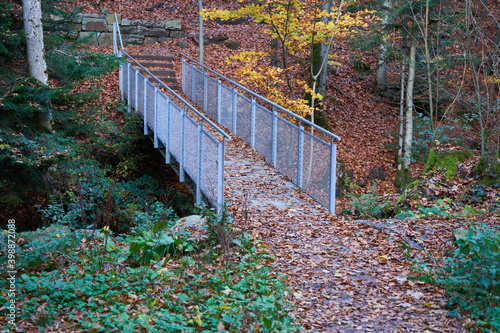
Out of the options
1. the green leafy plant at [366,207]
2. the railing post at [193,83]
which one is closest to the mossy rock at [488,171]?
the green leafy plant at [366,207]

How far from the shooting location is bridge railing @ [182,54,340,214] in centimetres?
814

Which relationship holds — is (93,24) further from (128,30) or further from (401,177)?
(401,177)

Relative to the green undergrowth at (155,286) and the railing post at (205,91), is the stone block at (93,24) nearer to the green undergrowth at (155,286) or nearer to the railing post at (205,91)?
the railing post at (205,91)

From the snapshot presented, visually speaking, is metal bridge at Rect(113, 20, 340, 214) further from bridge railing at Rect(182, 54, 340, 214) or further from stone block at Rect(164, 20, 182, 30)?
stone block at Rect(164, 20, 182, 30)

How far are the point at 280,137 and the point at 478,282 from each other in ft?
19.2

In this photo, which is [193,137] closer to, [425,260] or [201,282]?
[201,282]

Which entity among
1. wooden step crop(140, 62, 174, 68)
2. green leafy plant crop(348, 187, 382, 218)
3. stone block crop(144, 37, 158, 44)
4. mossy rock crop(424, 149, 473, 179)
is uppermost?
stone block crop(144, 37, 158, 44)

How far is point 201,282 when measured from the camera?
15.4ft

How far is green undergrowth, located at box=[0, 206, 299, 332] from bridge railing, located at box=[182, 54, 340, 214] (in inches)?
108

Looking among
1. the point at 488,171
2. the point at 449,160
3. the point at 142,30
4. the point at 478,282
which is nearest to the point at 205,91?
the point at 449,160

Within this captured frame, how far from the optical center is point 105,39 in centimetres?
1895

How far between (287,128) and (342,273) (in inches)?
177

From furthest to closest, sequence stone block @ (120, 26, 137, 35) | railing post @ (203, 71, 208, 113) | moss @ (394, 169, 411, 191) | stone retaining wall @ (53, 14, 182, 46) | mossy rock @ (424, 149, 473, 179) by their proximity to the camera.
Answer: stone block @ (120, 26, 137, 35)
stone retaining wall @ (53, 14, 182, 46)
moss @ (394, 169, 411, 191)
railing post @ (203, 71, 208, 113)
mossy rock @ (424, 149, 473, 179)

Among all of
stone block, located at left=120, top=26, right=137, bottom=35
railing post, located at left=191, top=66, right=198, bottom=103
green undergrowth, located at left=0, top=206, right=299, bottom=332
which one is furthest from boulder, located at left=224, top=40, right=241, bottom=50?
green undergrowth, located at left=0, top=206, right=299, bottom=332
